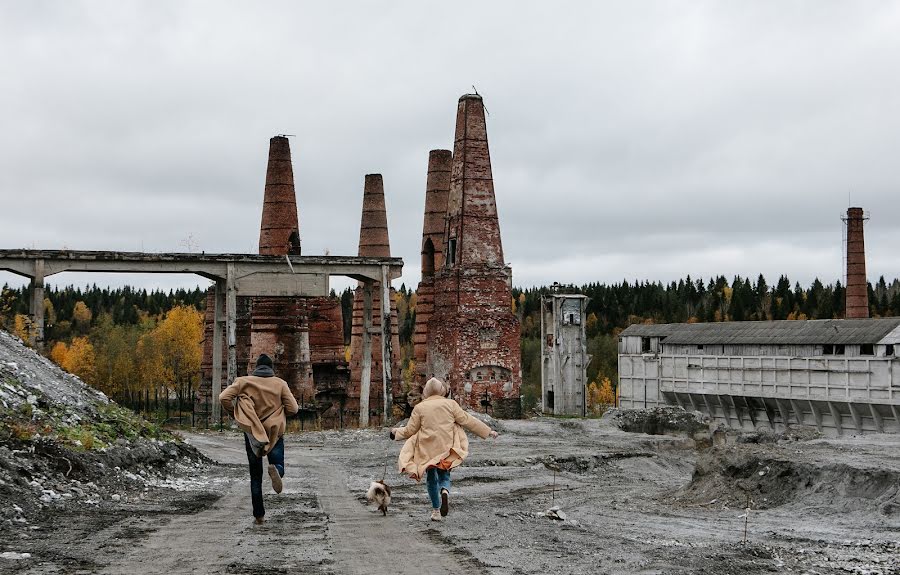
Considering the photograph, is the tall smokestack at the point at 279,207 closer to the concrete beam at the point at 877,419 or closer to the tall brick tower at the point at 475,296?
the tall brick tower at the point at 475,296

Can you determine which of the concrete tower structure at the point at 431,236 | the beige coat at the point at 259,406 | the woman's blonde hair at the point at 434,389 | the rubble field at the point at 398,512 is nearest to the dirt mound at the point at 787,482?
the rubble field at the point at 398,512

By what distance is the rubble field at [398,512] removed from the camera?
24.7 ft

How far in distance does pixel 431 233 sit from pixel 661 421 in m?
13.2

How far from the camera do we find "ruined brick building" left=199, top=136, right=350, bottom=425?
36.9m

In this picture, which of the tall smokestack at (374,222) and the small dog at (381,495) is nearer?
the small dog at (381,495)

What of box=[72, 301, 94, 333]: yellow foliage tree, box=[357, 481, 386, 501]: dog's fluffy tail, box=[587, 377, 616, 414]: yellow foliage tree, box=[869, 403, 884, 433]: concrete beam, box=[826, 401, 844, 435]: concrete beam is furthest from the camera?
box=[72, 301, 94, 333]: yellow foliage tree

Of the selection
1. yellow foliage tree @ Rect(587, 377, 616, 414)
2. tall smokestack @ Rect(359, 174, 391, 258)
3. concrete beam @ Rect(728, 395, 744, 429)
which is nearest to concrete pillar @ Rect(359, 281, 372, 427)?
tall smokestack @ Rect(359, 174, 391, 258)

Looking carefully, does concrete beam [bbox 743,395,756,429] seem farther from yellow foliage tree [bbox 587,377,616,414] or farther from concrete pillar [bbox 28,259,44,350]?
yellow foliage tree [bbox 587,377,616,414]

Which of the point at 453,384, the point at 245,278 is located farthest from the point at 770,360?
the point at 245,278

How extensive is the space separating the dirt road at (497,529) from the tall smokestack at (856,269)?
31762 mm

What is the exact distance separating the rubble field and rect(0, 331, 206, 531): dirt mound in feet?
0.11

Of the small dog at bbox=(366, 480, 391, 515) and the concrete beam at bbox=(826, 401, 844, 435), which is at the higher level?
the small dog at bbox=(366, 480, 391, 515)

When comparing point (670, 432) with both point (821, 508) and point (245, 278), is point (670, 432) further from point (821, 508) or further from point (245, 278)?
point (821, 508)

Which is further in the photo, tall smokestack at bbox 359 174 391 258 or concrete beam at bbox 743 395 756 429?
tall smokestack at bbox 359 174 391 258
